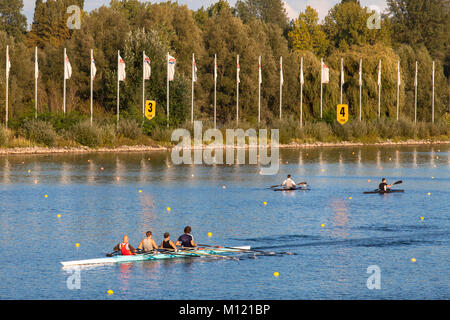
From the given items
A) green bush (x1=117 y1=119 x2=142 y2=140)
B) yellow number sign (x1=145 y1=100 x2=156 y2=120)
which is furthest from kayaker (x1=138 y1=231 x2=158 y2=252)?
yellow number sign (x1=145 y1=100 x2=156 y2=120)

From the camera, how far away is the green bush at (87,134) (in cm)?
7481

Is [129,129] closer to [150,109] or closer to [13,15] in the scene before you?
[150,109]

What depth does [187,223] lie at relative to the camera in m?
33.8

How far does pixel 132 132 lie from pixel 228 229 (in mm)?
48638

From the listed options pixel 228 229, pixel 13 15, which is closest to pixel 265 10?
pixel 13 15

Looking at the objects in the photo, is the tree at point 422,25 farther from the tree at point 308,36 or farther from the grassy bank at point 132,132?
the grassy bank at point 132,132

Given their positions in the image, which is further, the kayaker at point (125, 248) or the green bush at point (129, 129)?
the green bush at point (129, 129)

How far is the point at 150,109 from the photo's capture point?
82000mm

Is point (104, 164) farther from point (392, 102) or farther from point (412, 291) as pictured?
point (392, 102)

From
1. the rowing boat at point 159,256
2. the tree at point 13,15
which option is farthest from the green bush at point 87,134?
the tree at point 13,15

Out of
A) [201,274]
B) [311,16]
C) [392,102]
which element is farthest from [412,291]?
[311,16]

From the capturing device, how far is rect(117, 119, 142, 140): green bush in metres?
78.7
